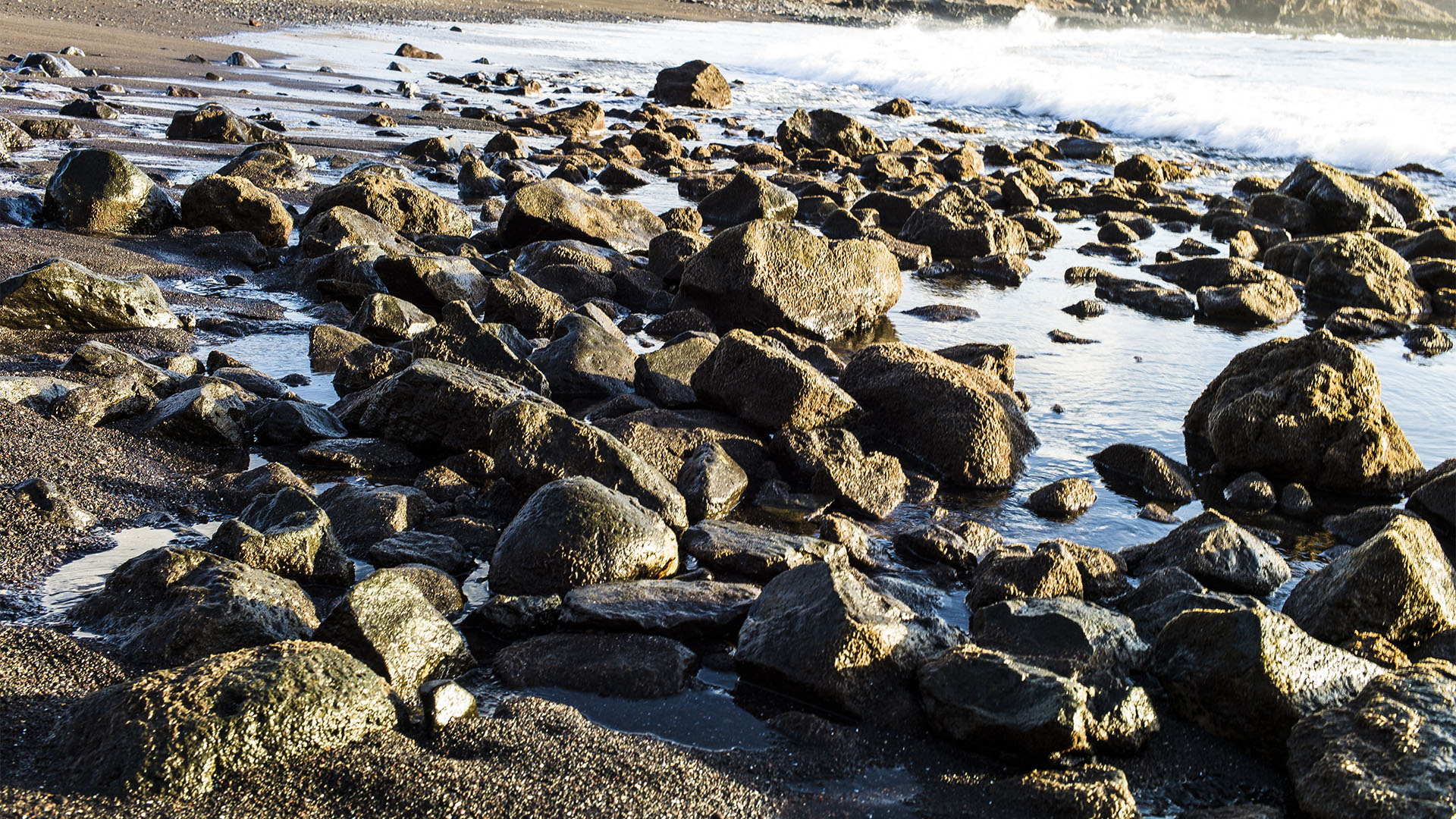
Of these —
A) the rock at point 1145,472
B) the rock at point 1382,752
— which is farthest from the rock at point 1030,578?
the rock at point 1145,472

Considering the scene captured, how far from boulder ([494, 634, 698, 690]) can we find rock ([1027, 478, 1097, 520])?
7.58 feet

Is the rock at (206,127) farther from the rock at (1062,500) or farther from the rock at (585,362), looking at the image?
the rock at (1062,500)

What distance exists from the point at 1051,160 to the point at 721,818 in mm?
17187

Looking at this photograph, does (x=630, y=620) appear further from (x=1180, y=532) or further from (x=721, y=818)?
(x=1180, y=532)

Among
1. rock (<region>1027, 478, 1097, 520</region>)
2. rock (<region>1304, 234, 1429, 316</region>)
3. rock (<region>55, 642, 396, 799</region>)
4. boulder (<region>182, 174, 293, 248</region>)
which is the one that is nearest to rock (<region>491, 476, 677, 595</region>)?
rock (<region>55, 642, 396, 799</region>)

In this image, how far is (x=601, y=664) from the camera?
12.3 feet

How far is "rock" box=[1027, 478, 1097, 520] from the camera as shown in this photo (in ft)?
17.9

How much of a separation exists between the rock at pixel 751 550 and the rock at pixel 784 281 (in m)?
3.33

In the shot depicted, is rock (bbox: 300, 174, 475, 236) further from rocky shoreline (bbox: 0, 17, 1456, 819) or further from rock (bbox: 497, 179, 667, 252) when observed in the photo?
rock (bbox: 497, 179, 667, 252)

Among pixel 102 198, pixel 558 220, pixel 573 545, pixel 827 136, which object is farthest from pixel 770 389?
pixel 827 136

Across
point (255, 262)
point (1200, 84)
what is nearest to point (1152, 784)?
point (255, 262)

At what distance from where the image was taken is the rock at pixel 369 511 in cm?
459

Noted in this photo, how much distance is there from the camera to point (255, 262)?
30.0 ft

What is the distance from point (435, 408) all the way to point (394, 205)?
5092 millimetres
